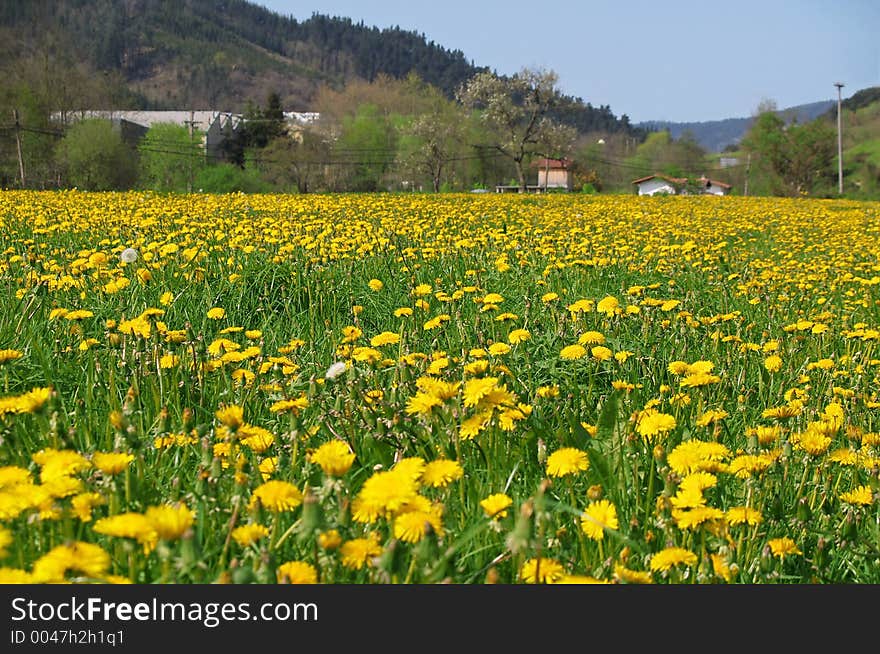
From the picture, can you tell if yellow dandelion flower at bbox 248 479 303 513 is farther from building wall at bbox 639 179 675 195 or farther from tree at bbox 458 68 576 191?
building wall at bbox 639 179 675 195

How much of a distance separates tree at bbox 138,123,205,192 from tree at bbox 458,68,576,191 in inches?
749

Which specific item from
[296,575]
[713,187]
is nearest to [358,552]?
[296,575]

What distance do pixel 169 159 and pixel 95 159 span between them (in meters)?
18.5

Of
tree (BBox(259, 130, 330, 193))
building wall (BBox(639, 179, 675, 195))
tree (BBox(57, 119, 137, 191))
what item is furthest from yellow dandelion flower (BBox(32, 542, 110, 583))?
building wall (BBox(639, 179, 675, 195))

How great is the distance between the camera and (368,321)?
433 centimetres

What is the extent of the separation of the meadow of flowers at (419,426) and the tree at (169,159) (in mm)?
42658

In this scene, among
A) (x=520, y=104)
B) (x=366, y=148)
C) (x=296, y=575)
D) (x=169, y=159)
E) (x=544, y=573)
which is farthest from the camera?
(x=366, y=148)

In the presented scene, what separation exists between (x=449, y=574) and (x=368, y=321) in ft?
10.0

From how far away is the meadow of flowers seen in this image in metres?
1.33

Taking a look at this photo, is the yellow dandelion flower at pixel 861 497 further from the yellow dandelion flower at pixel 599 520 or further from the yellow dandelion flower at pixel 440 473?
the yellow dandelion flower at pixel 440 473

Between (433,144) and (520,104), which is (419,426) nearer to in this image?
(520,104)

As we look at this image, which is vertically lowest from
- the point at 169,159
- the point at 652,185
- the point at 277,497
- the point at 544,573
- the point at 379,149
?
the point at 544,573

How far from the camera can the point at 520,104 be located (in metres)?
49.6

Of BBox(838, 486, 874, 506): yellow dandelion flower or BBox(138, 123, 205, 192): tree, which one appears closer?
BBox(838, 486, 874, 506): yellow dandelion flower
